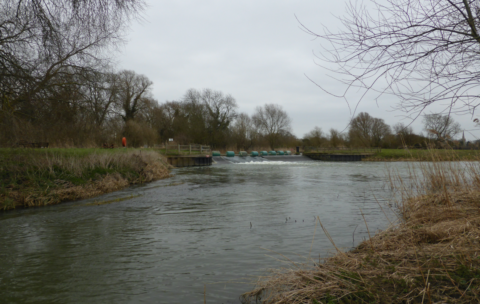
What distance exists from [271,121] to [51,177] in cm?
5135

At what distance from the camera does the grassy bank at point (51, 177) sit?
35.9 feet

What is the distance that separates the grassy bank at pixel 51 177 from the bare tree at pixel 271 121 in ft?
151

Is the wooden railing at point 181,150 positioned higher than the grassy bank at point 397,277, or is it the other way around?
the wooden railing at point 181,150

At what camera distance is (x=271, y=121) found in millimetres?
61719

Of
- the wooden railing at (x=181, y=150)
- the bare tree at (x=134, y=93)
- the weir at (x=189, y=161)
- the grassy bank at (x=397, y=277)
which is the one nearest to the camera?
the grassy bank at (x=397, y=277)

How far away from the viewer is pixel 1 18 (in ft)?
25.1

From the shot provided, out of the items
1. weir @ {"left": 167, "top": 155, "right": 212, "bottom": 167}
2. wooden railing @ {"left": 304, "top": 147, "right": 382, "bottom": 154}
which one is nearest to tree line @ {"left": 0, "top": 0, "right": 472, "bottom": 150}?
weir @ {"left": 167, "top": 155, "right": 212, "bottom": 167}

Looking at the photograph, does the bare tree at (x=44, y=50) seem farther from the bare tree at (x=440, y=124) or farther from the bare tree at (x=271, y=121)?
the bare tree at (x=271, y=121)

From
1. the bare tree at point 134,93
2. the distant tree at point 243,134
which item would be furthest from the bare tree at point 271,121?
the bare tree at point 134,93

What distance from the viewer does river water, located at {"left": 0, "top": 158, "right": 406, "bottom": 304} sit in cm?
430

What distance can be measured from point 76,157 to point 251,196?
25.6ft

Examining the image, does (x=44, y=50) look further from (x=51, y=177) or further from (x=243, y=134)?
(x=243, y=134)

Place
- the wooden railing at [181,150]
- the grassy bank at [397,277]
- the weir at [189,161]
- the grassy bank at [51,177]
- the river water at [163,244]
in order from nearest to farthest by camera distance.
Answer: the grassy bank at [397,277]
the river water at [163,244]
the grassy bank at [51,177]
the weir at [189,161]
the wooden railing at [181,150]

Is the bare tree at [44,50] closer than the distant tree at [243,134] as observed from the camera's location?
Yes
